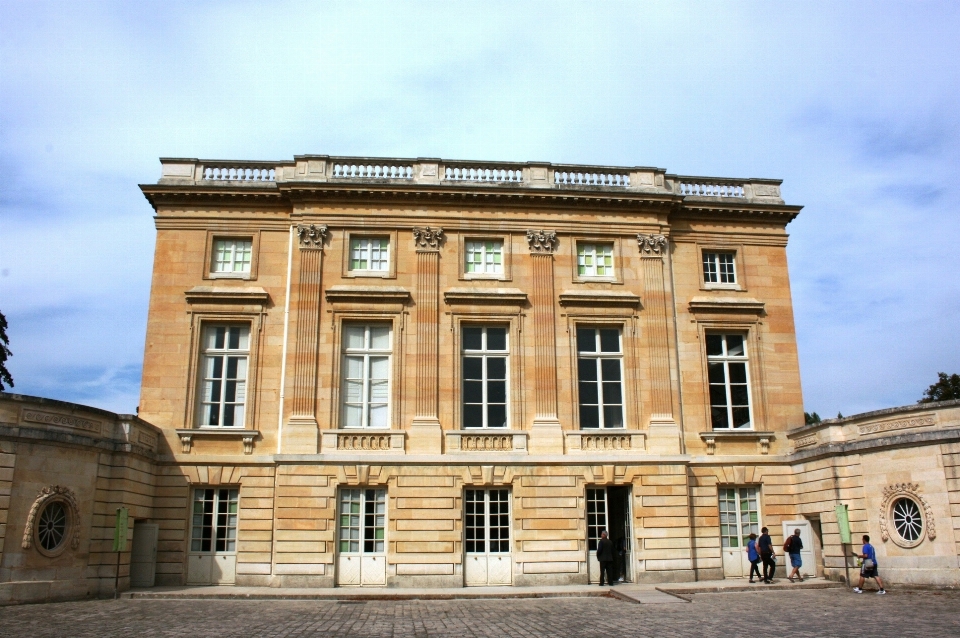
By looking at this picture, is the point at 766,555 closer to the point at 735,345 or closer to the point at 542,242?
the point at 735,345

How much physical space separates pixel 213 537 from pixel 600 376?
1103 centimetres

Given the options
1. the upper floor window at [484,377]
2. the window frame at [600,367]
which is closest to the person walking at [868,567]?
the window frame at [600,367]

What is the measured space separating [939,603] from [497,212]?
14061 mm

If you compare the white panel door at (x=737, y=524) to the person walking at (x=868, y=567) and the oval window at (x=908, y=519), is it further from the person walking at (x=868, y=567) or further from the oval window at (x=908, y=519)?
the oval window at (x=908, y=519)

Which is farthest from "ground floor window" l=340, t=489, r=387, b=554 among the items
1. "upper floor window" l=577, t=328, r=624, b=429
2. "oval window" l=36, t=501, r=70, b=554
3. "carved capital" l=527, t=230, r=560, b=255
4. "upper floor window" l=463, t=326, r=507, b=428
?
"carved capital" l=527, t=230, r=560, b=255

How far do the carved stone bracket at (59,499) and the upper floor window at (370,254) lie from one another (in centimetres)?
904

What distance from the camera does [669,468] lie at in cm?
2112

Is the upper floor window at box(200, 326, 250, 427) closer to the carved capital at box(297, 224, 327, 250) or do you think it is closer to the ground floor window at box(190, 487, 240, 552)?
the ground floor window at box(190, 487, 240, 552)

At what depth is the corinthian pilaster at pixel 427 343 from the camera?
20.9 metres

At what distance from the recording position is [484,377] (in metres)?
21.8

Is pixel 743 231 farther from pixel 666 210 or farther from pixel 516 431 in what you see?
pixel 516 431

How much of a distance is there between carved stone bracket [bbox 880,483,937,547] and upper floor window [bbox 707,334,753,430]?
442 cm

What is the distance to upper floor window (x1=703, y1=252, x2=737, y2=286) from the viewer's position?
2378cm

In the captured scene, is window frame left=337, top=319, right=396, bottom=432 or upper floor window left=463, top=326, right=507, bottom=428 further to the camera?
upper floor window left=463, top=326, right=507, bottom=428
